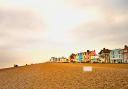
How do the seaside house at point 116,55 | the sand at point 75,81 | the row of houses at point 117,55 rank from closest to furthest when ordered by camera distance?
the sand at point 75,81
the row of houses at point 117,55
the seaside house at point 116,55

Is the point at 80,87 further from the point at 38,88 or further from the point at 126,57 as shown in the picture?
the point at 126,57

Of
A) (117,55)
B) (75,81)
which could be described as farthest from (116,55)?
(75,81)

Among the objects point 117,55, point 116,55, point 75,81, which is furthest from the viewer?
point 116,55

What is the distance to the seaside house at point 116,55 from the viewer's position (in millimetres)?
179375

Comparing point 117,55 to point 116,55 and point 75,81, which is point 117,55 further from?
point 75,81

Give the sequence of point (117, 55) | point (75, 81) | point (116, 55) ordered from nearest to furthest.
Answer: point (75, 81) → point (117, 55) → point (116, 55)

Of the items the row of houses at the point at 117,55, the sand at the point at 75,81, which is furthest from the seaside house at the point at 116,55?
the sand at the point at 75,81

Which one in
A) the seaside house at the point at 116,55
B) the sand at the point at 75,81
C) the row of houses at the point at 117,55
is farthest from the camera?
the seaside house at the point at 116,55

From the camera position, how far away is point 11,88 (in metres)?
30.2

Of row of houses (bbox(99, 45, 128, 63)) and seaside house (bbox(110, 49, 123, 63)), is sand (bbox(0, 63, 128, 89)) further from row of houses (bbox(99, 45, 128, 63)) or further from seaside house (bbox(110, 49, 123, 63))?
seaside house (bbox(110, 49, 123, 63))

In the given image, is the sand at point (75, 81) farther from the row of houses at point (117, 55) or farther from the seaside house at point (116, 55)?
the seaside house at point (116, 55)

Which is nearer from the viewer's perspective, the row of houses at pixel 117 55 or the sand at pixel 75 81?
the sand at pixel 75 81

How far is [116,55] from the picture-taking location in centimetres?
18350

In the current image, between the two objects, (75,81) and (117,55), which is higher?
(117,55)
